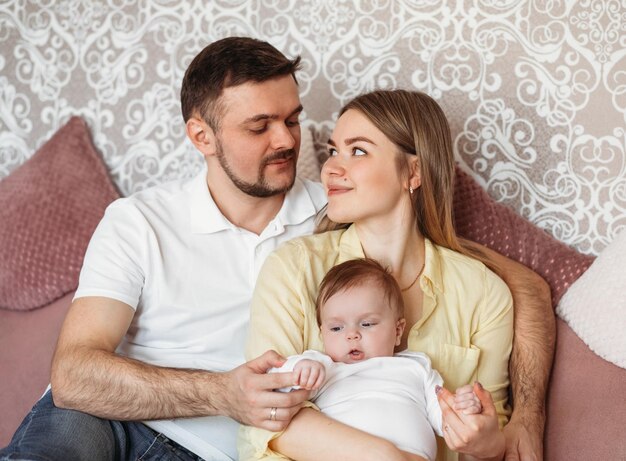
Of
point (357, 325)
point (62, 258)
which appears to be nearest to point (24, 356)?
point (62, 258)

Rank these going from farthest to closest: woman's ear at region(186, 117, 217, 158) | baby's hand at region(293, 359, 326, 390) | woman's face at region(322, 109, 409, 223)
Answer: woman's ear at region(186, 117, 217, 158) < woman's face at region(322, 109, 409, 223) < baby's hand at region(293, 359, 326, 390)

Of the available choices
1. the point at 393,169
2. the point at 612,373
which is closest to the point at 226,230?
the point at 393,169

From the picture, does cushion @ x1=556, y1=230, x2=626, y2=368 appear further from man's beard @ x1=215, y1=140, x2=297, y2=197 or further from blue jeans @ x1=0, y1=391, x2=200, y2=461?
blue jeans @ x1=0, y1=391, x2=200, y2=461

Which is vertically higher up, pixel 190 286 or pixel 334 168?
pixel 334 168

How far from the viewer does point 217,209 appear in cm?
211

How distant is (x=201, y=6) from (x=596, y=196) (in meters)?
1.46

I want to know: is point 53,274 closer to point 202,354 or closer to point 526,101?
point 202,354

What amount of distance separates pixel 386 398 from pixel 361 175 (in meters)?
0.57

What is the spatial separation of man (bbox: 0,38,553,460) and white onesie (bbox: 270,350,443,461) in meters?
0.19

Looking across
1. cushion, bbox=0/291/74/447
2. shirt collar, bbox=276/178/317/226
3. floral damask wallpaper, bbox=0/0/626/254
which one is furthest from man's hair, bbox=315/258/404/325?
cushion, bbox=0/291/74/447

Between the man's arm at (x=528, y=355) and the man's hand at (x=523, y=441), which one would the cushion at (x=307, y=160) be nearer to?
the man's arm at (x=528, y=355)

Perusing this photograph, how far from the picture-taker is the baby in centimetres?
166

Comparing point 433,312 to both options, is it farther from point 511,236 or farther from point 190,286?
point 190,286

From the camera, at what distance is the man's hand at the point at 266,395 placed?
1.62 metres
